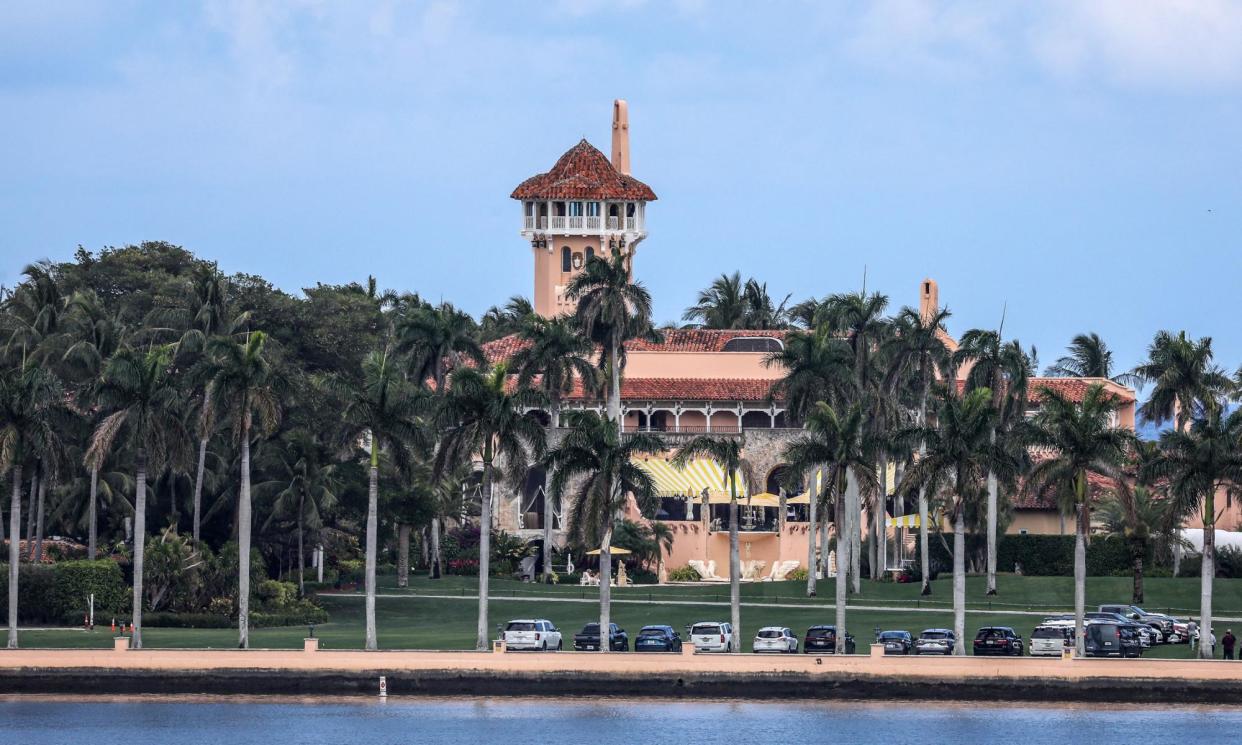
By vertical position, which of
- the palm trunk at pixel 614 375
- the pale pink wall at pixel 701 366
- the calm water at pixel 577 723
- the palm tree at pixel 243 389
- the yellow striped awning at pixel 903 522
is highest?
the pale pink wall at pixel 701 366

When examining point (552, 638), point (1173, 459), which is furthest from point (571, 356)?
point (1173, 459)

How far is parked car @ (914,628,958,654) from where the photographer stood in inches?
3228

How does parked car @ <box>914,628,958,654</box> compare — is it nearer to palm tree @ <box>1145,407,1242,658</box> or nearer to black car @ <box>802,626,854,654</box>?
black car @ <box>802,626,854,654</box>

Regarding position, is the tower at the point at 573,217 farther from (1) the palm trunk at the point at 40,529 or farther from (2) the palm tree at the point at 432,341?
(1) the palm trunk at the point at 40,529

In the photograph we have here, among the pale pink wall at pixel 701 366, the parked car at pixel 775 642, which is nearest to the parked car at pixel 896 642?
the parked car at pixel 775 642

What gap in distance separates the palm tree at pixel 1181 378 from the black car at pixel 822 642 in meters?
23.1

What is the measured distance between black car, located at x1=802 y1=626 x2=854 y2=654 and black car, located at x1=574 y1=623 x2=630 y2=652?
636 centimetres

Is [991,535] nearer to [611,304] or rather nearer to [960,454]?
[611,304]

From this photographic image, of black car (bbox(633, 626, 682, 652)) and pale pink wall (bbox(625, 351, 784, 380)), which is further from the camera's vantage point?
pale pink wall (bbox(625, 351, 784, 380))

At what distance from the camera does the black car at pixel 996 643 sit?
81750 mm

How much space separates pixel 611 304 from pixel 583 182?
38809 millimetres

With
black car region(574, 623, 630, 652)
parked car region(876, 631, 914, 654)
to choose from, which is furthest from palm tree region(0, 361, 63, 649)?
parked car region(876, 631, 914, 654)

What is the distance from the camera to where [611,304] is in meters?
108

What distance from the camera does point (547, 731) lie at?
76.4 m
